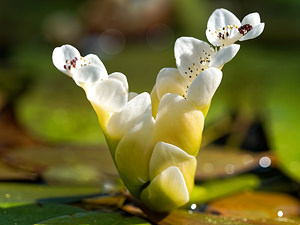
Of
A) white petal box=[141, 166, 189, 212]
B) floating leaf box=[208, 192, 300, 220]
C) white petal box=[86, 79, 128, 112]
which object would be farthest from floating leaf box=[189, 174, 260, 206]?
white petal box=[86, 79, 128, 112]

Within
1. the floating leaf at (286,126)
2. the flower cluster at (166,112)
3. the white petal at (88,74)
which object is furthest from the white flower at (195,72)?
the floating leaf at (286,126)

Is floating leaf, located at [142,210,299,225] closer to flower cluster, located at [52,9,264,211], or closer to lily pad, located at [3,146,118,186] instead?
flower cluster, located at [52,9,264,211]

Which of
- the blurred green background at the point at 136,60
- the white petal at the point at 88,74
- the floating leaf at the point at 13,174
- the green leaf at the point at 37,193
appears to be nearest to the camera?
the white petal at the point at 88,74

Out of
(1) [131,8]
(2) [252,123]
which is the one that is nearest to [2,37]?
(1) [131,8]

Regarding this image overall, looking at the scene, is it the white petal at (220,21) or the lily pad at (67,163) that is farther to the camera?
the lily pad at (67,163)

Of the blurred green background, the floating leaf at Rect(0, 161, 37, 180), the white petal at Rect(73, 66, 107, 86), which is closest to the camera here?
the white petal at Rect(73, 66, 107, 86)

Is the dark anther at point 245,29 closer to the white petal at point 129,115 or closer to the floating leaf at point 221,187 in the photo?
the white petal at point 129,115
